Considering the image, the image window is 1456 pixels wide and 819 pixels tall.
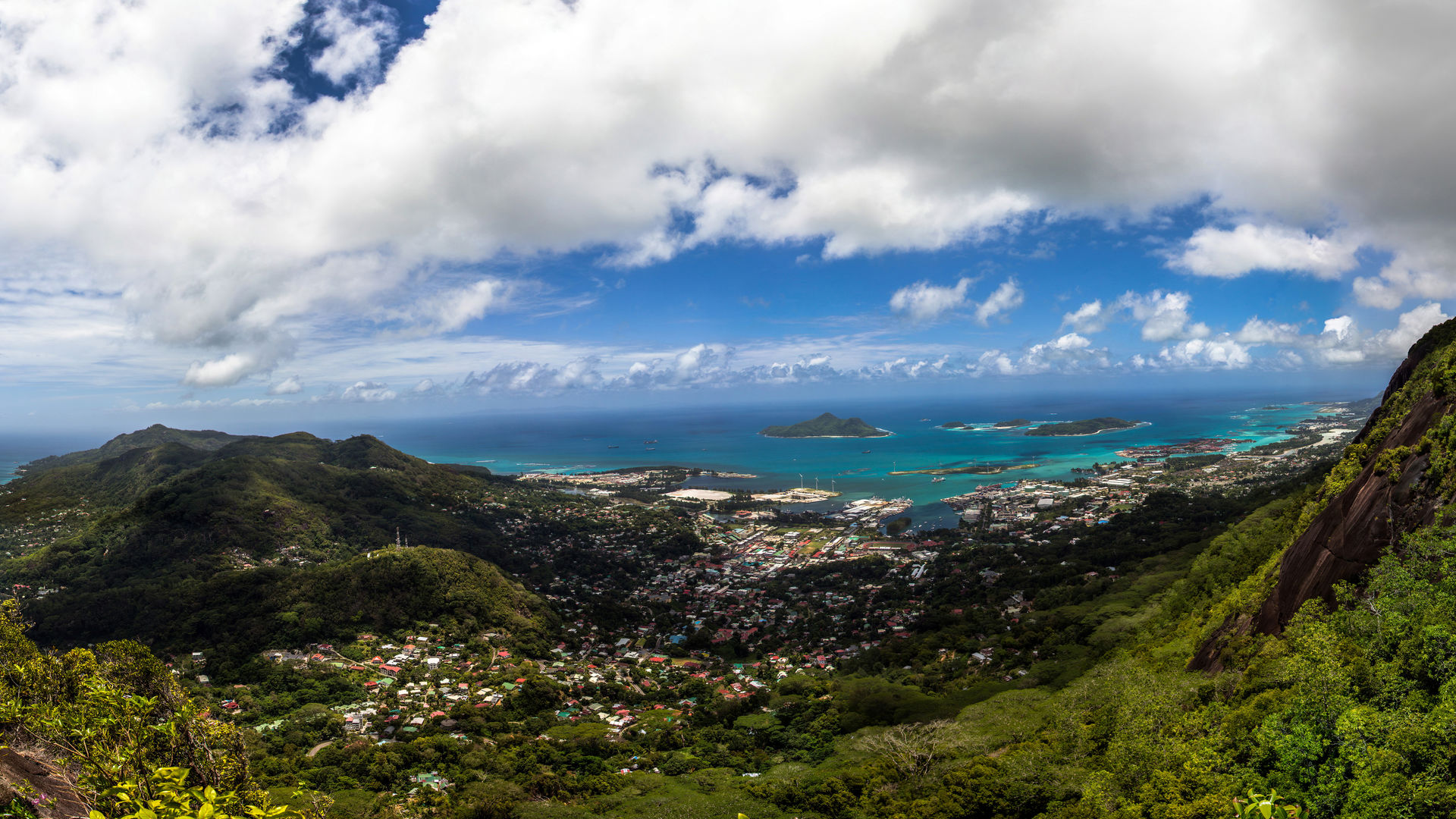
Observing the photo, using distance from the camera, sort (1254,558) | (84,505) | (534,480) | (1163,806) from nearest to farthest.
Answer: (1163,806) → (1254,558) → (84,505) → (534,480)

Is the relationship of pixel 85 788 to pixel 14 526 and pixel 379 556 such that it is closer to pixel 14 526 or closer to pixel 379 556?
pixel 379 556

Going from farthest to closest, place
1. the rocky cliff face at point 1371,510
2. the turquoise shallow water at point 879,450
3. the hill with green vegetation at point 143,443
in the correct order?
the hill with green vegetation at point 143,443 → the turquoise shallow water at point 879,450 → the rocky cliff face at point 1371,510

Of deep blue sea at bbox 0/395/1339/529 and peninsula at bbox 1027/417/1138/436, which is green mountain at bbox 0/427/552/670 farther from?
peninsula at bbox 1027/417/1138/436

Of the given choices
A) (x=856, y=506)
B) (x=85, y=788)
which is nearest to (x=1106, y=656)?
(x=85, y=788)

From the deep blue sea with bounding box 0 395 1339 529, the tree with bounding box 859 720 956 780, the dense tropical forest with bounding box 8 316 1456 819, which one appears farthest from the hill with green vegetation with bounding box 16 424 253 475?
the tree with bounding box 859 720 956 780

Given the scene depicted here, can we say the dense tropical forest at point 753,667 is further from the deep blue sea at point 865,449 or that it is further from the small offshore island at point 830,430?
the small offshore island at point 830,430

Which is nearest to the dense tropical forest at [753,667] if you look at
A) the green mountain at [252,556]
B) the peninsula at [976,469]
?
the green mountain at [252,556]
